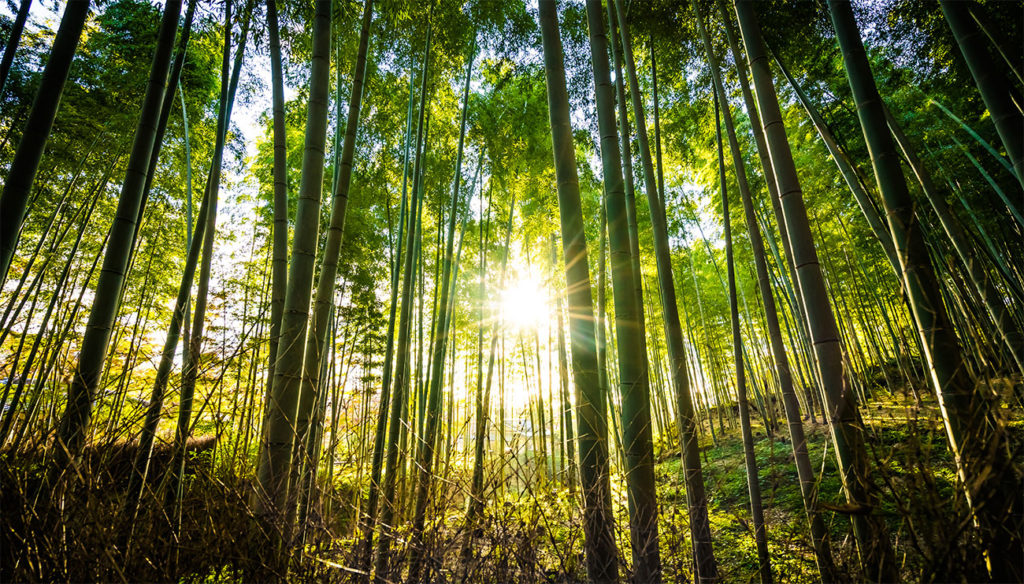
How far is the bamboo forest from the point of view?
1146 mm

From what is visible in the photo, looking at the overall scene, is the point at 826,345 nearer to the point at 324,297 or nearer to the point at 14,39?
the point at 324,297

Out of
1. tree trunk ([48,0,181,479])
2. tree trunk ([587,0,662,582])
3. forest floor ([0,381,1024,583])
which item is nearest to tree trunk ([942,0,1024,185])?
forest floor ([0,381,1024,583])

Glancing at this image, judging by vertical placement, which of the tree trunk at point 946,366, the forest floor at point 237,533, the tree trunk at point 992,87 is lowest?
the forest floor at point 237,533

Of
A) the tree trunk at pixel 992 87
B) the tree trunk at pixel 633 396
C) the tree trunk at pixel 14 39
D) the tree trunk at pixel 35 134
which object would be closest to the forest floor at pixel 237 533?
the tree trunk at pixel 633 396

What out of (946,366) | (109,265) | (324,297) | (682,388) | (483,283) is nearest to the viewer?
(946,366)

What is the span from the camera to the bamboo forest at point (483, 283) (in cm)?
115

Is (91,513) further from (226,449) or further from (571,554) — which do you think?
(571,554)

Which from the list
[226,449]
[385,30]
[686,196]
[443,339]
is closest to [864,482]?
[226,449]

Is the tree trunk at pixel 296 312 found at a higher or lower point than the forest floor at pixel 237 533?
higher

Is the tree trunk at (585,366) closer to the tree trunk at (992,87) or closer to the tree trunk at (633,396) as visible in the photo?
the tree trunk at (633,396)

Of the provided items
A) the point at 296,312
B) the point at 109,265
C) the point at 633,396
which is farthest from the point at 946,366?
the point at 109,265

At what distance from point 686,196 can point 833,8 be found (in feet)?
13.8

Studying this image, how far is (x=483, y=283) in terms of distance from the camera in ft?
19.2

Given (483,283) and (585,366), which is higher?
(483,283)
